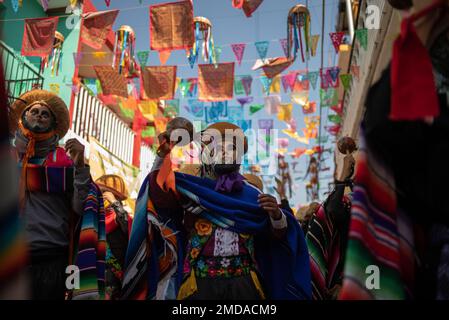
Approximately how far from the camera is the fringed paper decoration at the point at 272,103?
14.1 meters

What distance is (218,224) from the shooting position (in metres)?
2.67

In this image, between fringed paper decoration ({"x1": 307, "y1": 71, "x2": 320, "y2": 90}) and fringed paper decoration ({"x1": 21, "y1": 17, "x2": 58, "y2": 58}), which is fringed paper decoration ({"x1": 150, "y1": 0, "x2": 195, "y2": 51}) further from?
fringed paper decoration ({"x1": 307, "y1": 71, "x2": 320, "y2": 90})

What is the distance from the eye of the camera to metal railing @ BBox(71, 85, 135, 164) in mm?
12993

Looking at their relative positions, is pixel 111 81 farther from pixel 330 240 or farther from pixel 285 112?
pixel 330 240

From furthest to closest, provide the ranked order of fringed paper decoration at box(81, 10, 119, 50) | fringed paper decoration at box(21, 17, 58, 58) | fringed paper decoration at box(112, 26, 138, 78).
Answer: fringed paper decoration at box(112, 26, 138, 78), fringed paper decoration at box(21, 17, 58, 58), fringed paper decoration at box(81, 10, 119, 50)

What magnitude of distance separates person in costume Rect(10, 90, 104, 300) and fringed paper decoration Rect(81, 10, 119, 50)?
254 inches

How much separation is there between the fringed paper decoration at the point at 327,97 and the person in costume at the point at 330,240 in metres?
10.3

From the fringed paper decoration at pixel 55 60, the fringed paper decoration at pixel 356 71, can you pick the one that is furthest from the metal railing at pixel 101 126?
the fringed paper decoration at pixel 356 71

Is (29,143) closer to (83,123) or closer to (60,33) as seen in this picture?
(60,33)

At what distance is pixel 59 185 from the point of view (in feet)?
9.23

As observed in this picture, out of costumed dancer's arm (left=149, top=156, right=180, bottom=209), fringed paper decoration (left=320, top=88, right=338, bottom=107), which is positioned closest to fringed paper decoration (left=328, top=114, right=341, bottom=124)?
fringed paper decoration (left=320, top=88, right=338, bottom=107)

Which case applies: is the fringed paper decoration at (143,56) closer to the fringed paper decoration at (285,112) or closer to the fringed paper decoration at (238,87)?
the fringed paper decoration at (238,87)

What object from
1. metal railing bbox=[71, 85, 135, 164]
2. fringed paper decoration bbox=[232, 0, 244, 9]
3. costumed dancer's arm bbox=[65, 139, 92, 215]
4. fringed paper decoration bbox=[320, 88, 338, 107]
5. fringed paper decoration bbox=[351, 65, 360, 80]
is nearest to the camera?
costumed dancer's arm bbox=[65, 139, 92, 215]
